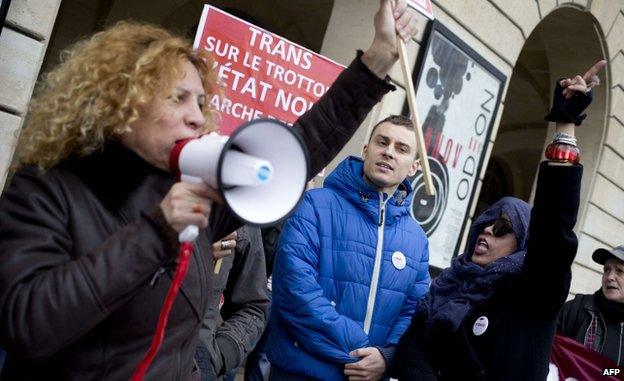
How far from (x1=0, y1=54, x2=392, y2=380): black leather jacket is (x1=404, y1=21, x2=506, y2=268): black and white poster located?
15.3 ft

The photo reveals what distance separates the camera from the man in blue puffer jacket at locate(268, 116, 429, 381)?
8.81ft

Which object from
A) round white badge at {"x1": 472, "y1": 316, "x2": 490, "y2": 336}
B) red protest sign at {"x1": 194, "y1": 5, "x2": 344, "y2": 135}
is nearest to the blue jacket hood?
round white badge at {"x1": 472, "y1": 316, "x2": 490, "y2": 336}

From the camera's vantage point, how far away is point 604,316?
3924mm

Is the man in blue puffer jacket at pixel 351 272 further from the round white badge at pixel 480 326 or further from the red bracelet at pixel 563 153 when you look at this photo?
the red bracelet at pixel 563 153

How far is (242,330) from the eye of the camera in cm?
275

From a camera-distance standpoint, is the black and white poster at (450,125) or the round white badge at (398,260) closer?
the round white badge at (398,260)

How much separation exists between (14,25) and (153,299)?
9.08 feet

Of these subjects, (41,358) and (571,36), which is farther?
(571,36)

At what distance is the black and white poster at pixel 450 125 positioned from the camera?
20.0 ft

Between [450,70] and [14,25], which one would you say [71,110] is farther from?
[450,70]

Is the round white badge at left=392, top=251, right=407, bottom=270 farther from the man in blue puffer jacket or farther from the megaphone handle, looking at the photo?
the megaphone handle

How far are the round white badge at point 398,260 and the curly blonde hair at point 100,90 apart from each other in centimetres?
151

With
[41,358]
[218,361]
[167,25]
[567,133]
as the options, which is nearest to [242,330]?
[218,361]

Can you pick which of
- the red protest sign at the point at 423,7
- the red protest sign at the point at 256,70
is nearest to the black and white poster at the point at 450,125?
the red protest sign at the point at 256,70
